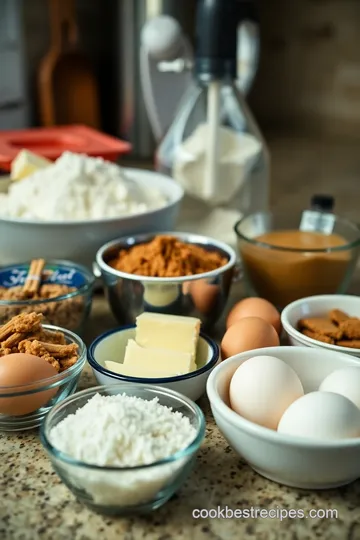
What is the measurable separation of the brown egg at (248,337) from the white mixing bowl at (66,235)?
0.30 meters

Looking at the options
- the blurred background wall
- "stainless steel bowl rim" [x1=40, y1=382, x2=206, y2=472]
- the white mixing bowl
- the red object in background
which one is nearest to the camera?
"stainless steel bowl rim" [x1=40, y1=382, x2=206, y2=472]

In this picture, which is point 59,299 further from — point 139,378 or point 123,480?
point 123,480

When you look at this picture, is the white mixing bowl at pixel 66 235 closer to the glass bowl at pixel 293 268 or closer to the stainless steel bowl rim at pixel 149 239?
the stainless steel bowl rim at pixel 149 239

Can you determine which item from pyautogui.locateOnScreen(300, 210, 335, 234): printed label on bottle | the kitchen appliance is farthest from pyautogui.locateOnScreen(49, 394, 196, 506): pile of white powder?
the kitchen appliance

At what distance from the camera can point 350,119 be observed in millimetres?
2512

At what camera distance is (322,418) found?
0.59m

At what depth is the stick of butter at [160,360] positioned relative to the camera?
0.73 m

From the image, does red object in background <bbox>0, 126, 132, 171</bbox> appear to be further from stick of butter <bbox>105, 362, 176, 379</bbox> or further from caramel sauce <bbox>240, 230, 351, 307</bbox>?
stick of butter <bbox>105, 362, 176, 379</bbox>

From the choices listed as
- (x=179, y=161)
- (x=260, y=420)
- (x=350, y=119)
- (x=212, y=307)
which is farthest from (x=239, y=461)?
(x=350, y=119)

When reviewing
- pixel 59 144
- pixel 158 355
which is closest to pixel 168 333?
pixel 158 355

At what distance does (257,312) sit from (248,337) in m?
0.09

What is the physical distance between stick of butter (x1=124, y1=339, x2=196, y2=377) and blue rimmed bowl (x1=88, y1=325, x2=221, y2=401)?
0.05 ft

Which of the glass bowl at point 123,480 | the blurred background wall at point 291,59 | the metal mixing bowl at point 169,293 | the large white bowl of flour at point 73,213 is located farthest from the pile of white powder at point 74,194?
the blurred background wall at point 291,59

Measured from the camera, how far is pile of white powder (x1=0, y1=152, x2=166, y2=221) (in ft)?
3.36
